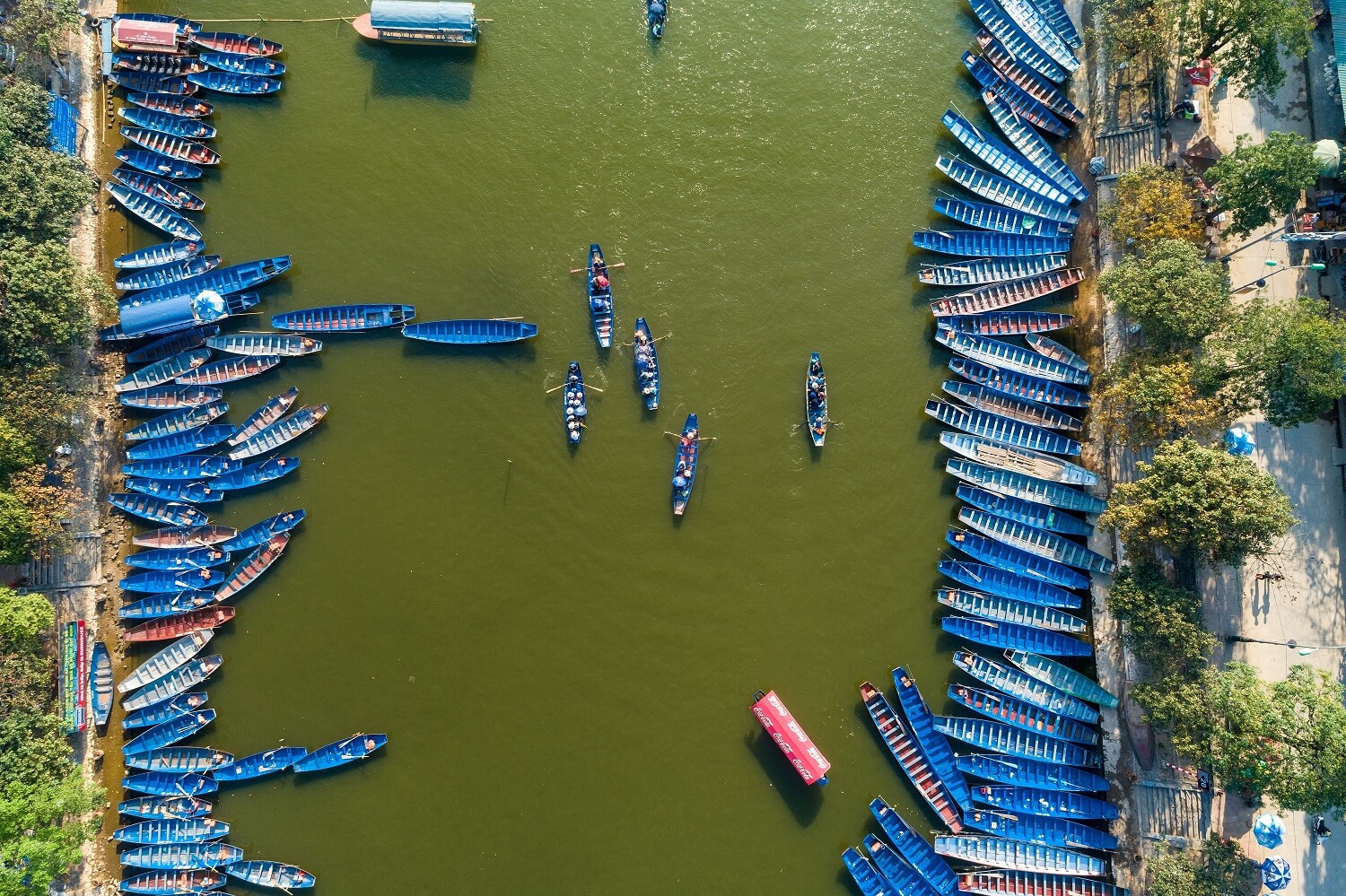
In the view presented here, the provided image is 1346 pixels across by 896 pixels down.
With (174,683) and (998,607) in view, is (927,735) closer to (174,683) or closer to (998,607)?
(998,607)

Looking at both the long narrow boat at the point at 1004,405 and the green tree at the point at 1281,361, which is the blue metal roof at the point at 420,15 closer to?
the long narrow boat at the point at 1004,405

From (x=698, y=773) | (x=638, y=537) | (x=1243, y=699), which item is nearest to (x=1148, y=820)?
(x=1243, y=699)

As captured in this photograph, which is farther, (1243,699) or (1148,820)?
(1148,820)

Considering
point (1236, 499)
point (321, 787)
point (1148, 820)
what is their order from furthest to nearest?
point (321, 787) < point (1148, 820) < point (1236, 499)

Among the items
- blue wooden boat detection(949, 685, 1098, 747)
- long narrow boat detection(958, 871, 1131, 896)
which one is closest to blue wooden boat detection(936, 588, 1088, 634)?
blue wooden boat detection(949, 685, 1098, 747)

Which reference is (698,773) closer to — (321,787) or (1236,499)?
(321,787)

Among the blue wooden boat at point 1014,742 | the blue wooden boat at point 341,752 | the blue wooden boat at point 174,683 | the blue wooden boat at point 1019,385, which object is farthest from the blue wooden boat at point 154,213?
the blue wooden boat at point 1014,742

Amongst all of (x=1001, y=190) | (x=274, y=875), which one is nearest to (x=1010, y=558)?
(x=1001, y=190)
